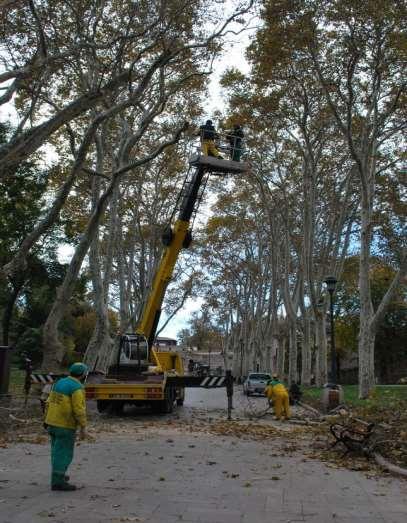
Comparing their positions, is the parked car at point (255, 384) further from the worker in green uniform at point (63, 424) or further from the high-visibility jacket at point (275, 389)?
the worker in green uniform at point (63, 424)

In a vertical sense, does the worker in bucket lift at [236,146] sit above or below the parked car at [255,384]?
above

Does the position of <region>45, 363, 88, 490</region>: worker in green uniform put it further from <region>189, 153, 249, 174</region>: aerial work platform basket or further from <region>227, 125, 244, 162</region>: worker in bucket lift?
<region>227, 125, 244, 162</region>: worker in bucket lift

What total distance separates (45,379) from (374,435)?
28.1 feet

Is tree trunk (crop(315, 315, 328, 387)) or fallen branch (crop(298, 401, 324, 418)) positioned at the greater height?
tree trunk (crop(315, 315, 328, 387))

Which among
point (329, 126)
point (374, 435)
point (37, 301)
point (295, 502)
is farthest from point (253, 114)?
point (37, 301)

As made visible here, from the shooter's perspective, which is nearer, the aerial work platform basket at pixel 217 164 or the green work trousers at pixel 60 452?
the green work trousers at pixel 60 452

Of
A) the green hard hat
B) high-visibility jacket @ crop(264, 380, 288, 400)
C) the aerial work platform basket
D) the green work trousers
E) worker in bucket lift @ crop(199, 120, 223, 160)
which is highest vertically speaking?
worker in bucket lift @ crop(199, 120, 223, 160)

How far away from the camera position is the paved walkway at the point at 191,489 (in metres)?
5.85

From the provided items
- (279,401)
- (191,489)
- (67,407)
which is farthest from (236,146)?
(191,489)

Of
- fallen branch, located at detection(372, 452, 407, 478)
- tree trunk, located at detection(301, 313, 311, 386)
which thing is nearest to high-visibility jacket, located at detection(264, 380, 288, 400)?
fallen branch, located at detection(372, 452, 407, 478)

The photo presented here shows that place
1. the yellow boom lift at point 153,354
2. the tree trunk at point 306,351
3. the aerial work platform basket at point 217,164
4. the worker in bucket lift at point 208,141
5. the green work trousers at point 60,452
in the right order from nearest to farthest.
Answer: the green work trousers at point 60,452, the yellow boom lift at point 153,354, the aerial work platform basket at point 217,164, the worker in bucket lift at point 208,141, the tree trunk at point 306,351

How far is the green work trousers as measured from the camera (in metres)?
6.77

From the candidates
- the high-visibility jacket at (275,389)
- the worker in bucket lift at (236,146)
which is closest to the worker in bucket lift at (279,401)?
the high-visibility jacket at (275,389)

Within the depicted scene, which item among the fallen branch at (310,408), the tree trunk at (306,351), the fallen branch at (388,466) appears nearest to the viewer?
the fallen branch at (388,466)
